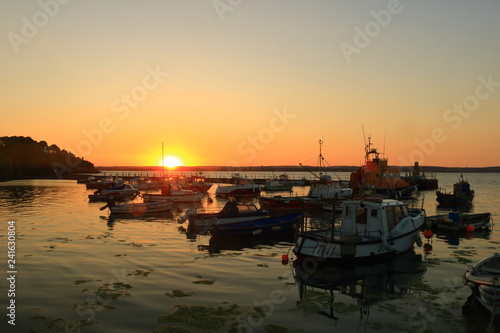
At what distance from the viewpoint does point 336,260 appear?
779 inches

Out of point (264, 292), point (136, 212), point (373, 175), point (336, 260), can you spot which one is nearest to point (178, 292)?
point (264, 292)

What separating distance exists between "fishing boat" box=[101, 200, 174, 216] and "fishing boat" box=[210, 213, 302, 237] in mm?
15578

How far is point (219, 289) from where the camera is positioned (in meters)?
16.2

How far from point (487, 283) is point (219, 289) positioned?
1026cm

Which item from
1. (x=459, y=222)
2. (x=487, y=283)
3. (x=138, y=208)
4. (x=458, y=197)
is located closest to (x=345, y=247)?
(x=487, y=283)

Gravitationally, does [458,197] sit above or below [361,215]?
below

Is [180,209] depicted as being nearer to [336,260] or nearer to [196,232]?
[196,232]

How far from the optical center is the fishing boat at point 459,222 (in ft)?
104

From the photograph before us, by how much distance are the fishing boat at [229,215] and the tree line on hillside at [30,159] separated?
125537 mm

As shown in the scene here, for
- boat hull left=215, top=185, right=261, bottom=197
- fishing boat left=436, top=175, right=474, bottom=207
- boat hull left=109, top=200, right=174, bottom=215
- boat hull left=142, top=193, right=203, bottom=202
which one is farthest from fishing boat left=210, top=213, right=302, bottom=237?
boat hull left=215, top=185, right=261, bottom=197

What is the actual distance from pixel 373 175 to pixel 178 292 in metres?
56.9

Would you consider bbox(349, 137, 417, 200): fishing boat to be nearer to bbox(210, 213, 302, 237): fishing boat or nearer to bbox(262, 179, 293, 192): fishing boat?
bbox(262, 179, 293, 192): fishing boat

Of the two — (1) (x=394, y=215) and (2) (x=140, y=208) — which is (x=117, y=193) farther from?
(1) (x=394, y=215)

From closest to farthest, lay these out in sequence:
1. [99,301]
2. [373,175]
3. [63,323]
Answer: [63,323] < [99,301] < [373,175]
